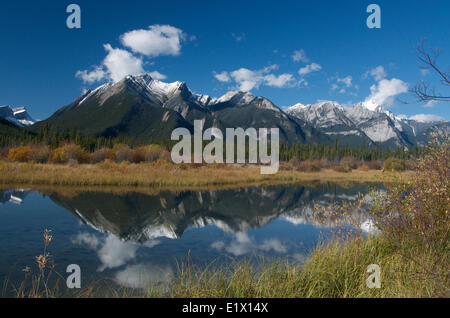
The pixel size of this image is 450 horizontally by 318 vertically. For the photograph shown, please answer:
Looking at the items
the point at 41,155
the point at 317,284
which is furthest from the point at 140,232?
the point at 41,155

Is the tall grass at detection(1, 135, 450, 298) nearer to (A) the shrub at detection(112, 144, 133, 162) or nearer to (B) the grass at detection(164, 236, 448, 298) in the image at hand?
(B) the grass at detection(164, 236, 448, 298)

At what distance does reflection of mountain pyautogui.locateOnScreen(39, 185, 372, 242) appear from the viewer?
39.3 feet

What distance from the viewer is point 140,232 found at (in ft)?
36.6

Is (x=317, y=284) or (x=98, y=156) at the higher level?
(x=98, y=156)

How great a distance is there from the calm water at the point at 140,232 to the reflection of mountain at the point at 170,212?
0.13 feet

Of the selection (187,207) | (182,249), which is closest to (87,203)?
(187,207)

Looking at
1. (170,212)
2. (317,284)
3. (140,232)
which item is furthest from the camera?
(170,212)

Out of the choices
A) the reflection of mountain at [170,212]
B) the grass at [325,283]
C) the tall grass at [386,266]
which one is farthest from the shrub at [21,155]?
the grass at [325,283]

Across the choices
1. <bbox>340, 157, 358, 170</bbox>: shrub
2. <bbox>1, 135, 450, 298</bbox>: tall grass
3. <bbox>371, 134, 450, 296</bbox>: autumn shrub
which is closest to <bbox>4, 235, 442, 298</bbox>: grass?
<bbox>1, 135, 450, 298</bbox>: tall grass

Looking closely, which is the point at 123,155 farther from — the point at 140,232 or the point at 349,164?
the point at 349,164

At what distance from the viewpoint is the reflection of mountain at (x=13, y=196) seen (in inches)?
637

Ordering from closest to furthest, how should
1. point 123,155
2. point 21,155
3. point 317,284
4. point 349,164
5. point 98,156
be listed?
point 317,284 < point 21,155 < point 98,156 < point 123,155 < point 349,164

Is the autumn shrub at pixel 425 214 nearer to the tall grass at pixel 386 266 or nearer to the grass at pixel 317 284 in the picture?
the tall grass at pixel 386 266

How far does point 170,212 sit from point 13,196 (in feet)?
33.3
